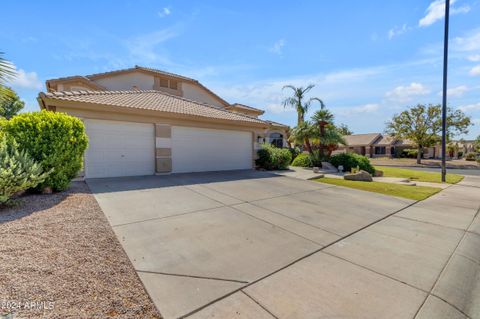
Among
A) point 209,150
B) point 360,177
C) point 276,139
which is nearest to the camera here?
point 360,177

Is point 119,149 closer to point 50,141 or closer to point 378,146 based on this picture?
point 50,141

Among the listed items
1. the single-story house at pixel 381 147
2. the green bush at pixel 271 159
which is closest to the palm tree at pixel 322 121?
the green bush at pixel 271 159

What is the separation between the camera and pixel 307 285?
292 cm

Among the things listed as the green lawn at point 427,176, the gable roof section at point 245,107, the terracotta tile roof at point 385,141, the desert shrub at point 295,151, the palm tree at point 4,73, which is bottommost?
the green lawn at point 427,176

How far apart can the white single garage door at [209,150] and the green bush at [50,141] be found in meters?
5.09

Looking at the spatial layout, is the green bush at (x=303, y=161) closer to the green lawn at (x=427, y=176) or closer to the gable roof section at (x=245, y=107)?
the green lawn at (x=427, y=176)

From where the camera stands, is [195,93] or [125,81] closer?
[125,81]

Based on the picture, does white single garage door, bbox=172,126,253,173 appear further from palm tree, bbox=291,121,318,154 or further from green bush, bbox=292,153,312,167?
green bush, bbox=292,153,312,167

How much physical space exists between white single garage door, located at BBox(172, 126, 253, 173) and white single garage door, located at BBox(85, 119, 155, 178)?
1.33m

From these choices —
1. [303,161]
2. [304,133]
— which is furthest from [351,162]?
[304,133]

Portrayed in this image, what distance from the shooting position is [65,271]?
289 cm

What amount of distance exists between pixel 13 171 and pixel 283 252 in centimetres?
609

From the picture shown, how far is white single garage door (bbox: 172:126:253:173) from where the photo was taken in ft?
39.7

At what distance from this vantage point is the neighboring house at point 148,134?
9.60 metres
